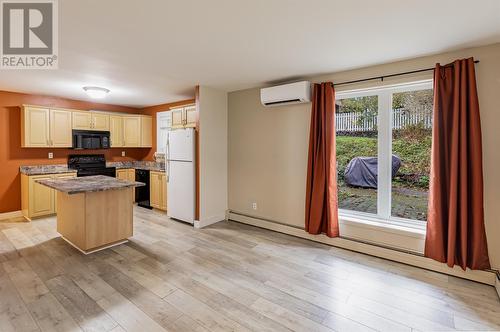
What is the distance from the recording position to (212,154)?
456 centimetres

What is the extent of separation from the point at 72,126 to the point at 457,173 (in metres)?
6.43

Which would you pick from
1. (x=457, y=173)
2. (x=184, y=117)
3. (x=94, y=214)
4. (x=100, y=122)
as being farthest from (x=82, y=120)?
(x=457, y=173)

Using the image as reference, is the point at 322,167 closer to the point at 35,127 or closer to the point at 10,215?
the point at 35,127

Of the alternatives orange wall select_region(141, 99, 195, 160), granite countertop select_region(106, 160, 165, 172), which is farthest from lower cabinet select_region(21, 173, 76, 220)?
orange wall select_region(141, 99, 195, 160)

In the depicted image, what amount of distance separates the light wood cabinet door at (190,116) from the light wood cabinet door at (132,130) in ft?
6.67

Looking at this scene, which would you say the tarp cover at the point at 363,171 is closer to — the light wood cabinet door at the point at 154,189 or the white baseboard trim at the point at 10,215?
the light wood cabinet door at the point at 154,189

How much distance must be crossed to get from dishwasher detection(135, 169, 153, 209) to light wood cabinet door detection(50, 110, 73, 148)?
58.2 inches

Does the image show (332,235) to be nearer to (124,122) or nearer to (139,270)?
(139,270)

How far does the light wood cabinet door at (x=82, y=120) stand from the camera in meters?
5.23

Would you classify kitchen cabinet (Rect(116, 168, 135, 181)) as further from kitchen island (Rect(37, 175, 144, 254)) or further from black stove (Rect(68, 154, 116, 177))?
kitchen island (Rect(37, 175, 144, 254))

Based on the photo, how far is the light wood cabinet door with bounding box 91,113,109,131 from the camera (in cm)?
552

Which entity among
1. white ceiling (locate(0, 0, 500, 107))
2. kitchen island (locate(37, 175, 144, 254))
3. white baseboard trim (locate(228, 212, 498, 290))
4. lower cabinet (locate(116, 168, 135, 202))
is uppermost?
white ceiling (locate(0, 0, 500, 107))

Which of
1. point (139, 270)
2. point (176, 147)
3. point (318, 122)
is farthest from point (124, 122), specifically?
point (318, 122)

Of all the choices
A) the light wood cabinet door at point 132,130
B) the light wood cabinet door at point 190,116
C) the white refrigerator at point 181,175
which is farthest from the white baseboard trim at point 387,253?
the light wood cabinet door at point 132,130
